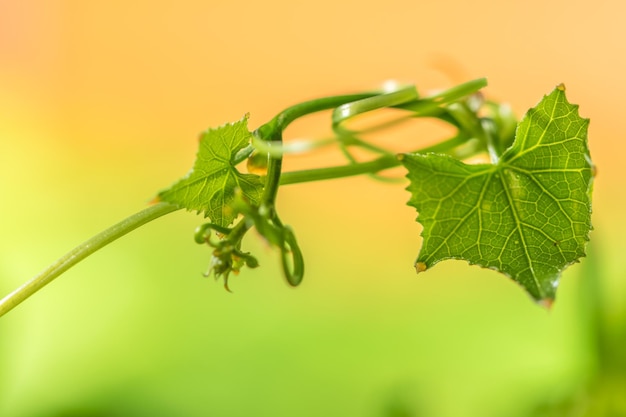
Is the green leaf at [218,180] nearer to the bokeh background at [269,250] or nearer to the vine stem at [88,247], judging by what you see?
the vine stem at [88,247]

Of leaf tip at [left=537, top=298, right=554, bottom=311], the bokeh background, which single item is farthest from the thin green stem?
the bokeh background

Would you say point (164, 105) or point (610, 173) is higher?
point (164, 105)

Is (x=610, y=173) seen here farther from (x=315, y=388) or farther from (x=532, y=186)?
(x=532, y=186)

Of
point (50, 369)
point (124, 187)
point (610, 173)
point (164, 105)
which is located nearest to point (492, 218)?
point (50, 369)

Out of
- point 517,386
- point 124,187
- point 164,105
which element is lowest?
point 517,386

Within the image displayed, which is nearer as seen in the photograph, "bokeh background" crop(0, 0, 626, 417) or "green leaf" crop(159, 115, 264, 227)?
"green leaf" crop(159, 115, 264, 227)

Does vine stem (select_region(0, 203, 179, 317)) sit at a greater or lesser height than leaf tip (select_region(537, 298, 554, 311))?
greater

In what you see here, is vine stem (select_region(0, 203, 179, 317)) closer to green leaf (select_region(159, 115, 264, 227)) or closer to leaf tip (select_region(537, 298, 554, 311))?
green leaf (select_region(159, 115, 264, 227))
